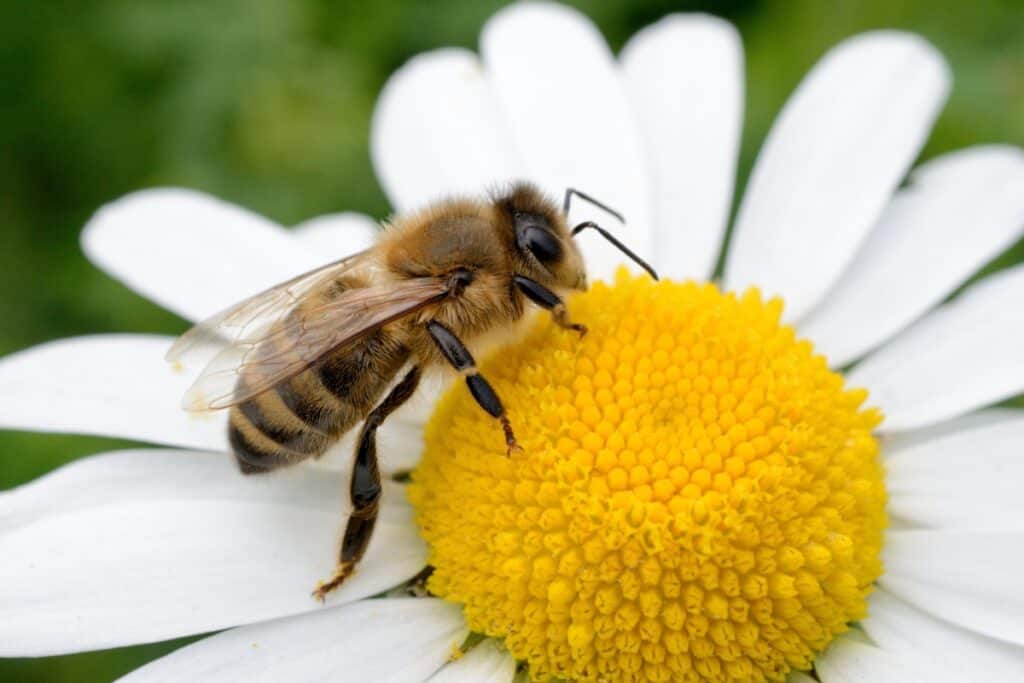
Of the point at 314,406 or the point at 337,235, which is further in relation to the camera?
the point at 337,235

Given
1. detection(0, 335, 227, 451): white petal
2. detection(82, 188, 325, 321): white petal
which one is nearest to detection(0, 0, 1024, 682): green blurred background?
detection(82, 188, 325, 321): white petal

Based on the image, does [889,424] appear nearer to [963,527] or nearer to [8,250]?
[963,527]

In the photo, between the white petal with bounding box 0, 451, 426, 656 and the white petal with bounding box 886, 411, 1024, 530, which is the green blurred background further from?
the white petal with bounding box 886, 411, 1024, 530

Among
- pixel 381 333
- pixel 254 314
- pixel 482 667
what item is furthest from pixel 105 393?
pixel 482 667

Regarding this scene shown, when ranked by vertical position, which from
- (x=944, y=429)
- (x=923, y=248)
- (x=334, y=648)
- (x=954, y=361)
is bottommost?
(x=944, y=429)

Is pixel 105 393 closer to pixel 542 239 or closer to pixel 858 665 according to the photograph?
pixel 542 239

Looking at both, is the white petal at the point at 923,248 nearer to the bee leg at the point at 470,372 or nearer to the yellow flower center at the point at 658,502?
the yellow flower center at the point at 658,502

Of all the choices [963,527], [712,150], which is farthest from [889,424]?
[712,150]
